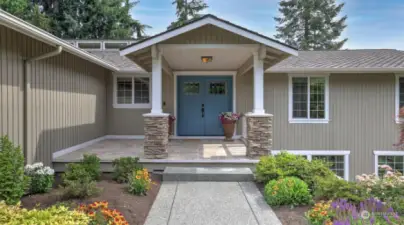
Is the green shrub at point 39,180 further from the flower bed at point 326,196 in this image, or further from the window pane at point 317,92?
the window pane at point 317,92

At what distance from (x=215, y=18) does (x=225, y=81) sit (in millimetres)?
4670

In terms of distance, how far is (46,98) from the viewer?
6.41 m

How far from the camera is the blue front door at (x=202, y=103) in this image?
35.7 feet

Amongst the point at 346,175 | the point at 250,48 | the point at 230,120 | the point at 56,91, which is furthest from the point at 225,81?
the point at 56,91

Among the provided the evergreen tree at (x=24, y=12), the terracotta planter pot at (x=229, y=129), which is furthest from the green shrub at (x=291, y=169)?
the evergreen tree at (x=24, y=12)

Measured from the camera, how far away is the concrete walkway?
398 centimetres

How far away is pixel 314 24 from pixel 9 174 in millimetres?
28598

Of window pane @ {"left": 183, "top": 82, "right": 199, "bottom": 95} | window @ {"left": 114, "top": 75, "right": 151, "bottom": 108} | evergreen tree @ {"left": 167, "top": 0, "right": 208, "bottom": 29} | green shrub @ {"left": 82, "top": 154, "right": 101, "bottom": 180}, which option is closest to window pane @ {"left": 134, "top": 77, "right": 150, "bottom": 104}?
window @ {"left": 114, "top": 75, "right": 151, "bottom": 108}

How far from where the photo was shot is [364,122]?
990cm

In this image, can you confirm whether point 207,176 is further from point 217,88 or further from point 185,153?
point 217,88

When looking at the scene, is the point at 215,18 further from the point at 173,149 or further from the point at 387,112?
the point at 387,112

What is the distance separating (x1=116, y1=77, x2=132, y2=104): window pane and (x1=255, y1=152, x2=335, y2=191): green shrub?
651 centimetres

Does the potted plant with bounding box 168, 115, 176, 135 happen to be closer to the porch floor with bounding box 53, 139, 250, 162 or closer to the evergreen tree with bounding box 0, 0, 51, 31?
the porch floor with bounding box 53, 139, 250, 162

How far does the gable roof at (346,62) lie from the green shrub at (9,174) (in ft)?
24.3
